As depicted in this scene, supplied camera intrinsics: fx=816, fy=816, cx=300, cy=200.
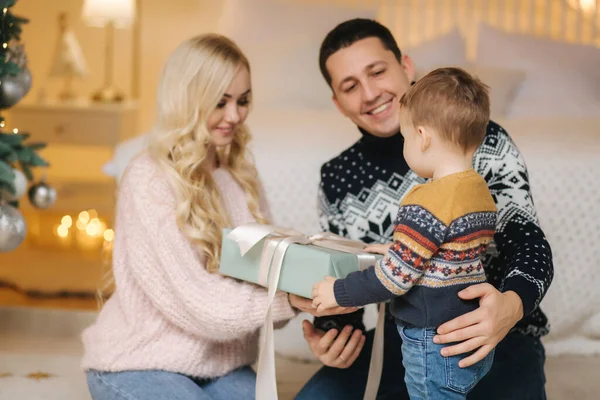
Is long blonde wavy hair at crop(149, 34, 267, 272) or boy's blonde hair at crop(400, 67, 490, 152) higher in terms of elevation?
boy's blonde hair at crop(400, 67, 490, 152)

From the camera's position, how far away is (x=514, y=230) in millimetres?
1657

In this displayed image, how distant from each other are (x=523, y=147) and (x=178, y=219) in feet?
4.83

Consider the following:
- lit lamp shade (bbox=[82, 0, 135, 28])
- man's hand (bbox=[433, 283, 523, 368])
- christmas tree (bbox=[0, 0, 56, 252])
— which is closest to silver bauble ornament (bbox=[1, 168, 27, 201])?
christmas tree (bbox=[0, 0, 56, 252])

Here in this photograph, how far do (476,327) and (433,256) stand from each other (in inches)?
5.6

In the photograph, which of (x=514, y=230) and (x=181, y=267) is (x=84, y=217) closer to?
(x=181, y=267)

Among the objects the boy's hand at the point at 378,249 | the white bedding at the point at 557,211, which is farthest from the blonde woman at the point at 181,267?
the white bedding at the point at 557,211

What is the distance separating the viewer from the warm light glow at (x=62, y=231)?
450 centimetres

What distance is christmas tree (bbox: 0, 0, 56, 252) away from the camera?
2.24 meters

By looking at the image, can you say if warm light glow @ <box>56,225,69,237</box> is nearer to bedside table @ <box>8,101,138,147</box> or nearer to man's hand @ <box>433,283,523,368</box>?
bedside table @ <box>8,101,138,147</box>

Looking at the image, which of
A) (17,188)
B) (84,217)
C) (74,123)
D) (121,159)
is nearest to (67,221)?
(84,217)

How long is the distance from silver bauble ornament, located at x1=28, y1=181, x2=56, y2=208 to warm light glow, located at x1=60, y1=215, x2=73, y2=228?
2028 mm

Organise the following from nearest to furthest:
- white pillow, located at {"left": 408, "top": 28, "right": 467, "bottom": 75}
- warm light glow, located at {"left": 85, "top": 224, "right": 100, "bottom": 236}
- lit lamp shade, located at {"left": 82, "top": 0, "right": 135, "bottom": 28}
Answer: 1. white pillow, located at {"left": 408, "top": 28, "right": 467, "bottom": 75}
2. lit lamp shade, located at {"left": 82, "top": 0, "right": 135, "bottom": 28}
3. warm light glow, located at {"left": 85, "top": 224, "right": 100, "bottom": 236}

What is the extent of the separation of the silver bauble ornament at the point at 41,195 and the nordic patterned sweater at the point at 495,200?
3.51 feet

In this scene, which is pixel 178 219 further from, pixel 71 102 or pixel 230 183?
pixel 71 102
